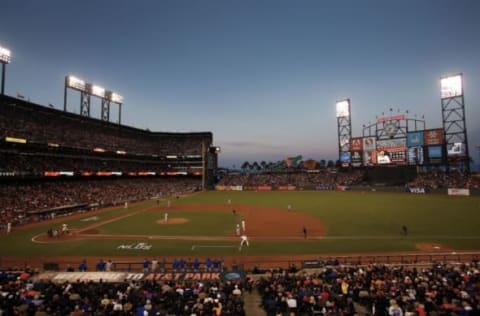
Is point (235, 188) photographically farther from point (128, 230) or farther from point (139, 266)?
point (139, 266)

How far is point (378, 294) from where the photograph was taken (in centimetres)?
1086

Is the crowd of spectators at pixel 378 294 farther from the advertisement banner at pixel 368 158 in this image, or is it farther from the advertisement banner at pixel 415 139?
the advertisement banner at pixel 368 158

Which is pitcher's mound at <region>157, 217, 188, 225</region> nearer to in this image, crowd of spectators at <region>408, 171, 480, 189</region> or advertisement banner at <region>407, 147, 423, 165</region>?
crowd of spectators at <region>408, 171, 480, 189</region>

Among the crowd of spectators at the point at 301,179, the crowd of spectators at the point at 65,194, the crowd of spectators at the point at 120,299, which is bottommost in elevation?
the crowd of spectators at the point at 120,299

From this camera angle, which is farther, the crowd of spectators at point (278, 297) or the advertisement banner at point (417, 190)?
the advertisement banner at point (417, 190)

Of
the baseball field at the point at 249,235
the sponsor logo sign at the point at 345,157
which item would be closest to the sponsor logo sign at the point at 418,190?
the sponsor logo sign at the point at 345,157

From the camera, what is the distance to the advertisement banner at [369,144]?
68.5 metres

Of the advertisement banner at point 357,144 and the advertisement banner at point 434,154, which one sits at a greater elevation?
the advertisement banner at point 357,144

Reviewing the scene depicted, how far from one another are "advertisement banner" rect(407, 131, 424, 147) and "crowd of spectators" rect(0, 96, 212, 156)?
6290cm

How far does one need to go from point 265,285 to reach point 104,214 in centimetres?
3598

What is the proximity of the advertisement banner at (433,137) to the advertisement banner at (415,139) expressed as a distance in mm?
826

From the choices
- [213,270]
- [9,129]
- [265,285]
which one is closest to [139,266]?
[213,270]

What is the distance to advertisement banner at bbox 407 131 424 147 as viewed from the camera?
6234 cm

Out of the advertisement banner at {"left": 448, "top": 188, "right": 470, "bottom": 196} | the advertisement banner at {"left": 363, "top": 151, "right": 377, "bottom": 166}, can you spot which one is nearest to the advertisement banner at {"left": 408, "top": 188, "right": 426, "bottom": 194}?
the advertisement banner at {"left": 448, "top": 188, "right": 470, "bottom": 196}
